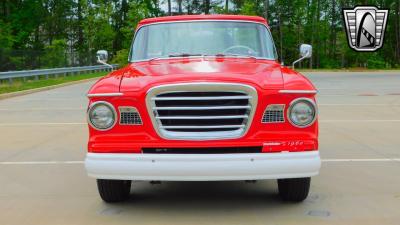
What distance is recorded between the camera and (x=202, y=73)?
→ 16.7 ft

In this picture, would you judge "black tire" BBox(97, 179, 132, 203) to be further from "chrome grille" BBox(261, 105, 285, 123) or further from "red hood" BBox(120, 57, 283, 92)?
"chrome grille" BBox(261, 105, 285, 123)

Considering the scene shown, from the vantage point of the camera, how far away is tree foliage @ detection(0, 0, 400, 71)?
56156 mm

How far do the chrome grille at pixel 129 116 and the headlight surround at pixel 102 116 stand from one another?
6 centimetres

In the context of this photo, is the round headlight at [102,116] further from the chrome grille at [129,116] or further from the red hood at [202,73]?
the red hood at [202,73]

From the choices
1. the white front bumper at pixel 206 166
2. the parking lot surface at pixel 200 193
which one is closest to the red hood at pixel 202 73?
the white front bumper at pixel 206 166

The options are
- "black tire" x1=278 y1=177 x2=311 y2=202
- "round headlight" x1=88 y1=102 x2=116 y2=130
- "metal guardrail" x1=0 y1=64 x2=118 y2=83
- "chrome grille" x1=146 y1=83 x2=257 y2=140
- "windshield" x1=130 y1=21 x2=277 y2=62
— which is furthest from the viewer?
"metal guardrail" x1=0 y1=64 x2=118 y2=83

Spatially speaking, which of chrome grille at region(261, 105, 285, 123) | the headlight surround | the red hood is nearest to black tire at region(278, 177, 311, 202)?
chrome grille at region(261, 105, 285, 123)

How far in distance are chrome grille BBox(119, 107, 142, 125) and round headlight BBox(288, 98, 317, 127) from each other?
Result: 4.40 ft

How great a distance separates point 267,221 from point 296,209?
48 centimetres

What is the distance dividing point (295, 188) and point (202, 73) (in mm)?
1469

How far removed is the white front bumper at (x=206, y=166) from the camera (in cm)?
477

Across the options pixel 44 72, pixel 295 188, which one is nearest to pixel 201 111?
pixel 295 188

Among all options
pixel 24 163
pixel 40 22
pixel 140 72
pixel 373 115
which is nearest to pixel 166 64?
pixel 140 72

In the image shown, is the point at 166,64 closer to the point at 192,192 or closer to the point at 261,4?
the point at 192,192
